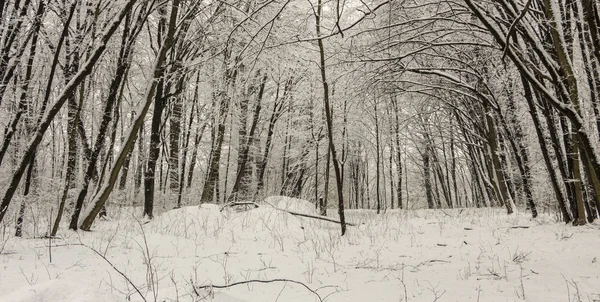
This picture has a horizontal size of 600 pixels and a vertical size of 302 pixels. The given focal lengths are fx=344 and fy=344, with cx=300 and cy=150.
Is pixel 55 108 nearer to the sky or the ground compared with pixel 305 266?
nearer to the sky

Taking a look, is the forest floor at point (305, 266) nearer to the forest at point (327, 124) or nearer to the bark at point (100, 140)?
the forest at point (327, 124)

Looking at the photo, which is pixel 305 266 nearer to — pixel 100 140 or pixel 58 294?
pixel 58 294

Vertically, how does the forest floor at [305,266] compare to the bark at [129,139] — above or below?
below

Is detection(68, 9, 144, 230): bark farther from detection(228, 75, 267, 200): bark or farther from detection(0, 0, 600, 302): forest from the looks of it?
detection(228, 75, 267, 200): bark

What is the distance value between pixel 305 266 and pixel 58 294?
2583 millimetres

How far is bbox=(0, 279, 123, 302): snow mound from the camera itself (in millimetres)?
2166

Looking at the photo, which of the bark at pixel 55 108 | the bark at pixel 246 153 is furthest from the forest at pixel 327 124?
the bark at pixel 246 153

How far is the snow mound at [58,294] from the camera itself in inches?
85.3

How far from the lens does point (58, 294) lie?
224cm

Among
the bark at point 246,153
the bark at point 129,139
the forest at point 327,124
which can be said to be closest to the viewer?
the forest at point 327,124

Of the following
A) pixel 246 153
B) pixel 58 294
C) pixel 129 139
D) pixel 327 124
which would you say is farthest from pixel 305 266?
pixel 246 153

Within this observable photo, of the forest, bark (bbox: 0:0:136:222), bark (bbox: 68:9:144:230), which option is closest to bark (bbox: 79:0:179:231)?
the forest

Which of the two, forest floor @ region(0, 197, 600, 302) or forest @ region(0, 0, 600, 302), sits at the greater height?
forest @ region(0, 0, 600, 302)

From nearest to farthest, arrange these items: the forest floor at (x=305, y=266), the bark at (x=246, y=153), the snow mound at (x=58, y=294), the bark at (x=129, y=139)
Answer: the snow mound at (x=58, y=294)
the forest floor at (x=305, y=266)
the bark at (x=129, y=139)
the bark at (x=246, y=153)
